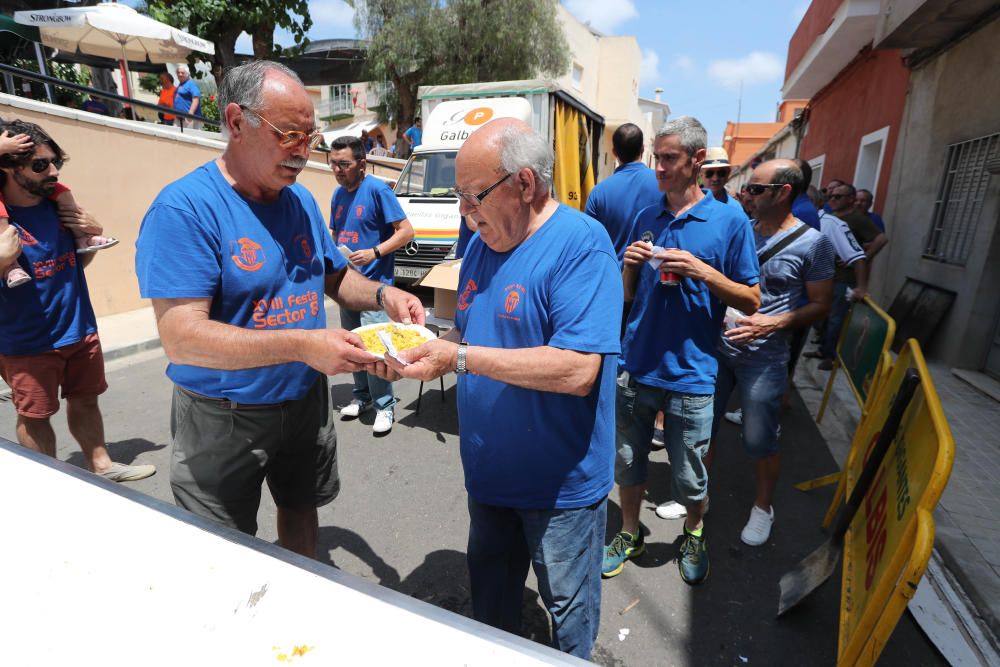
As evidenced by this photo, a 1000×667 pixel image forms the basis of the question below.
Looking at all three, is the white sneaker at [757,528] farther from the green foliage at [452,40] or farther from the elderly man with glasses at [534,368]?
the green foliage at [452,40]

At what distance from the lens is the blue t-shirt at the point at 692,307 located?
8.52ft

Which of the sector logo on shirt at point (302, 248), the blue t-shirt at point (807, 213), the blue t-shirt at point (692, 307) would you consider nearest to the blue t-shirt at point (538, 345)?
the sector logo on shirt at point (302, 248)

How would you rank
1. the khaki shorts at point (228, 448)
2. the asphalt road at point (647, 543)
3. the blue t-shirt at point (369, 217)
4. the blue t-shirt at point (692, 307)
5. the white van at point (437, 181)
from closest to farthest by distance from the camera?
the khaki shorts at point (228, 448), the asphalt road at point (647, 543), the blue t-shirt at point (692, 307), the blue t-shirt at point (369, 217), the white van at point (437, 181)

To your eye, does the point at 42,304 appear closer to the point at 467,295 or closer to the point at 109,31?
the point at 467,295

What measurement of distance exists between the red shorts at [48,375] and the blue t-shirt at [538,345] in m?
2.84

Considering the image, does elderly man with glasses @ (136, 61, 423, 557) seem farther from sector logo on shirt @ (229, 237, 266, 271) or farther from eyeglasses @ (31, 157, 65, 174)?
eyeglasses @ (31, 157, 65, 174)

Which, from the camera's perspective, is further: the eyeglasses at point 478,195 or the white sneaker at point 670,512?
the white sneaker at point 670,512

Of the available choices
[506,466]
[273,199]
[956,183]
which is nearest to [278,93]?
[273,199]

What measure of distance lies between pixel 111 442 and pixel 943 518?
596 centimetres

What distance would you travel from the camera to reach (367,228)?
15.1 ft

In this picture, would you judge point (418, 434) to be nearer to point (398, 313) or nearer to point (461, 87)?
point (398, 313)

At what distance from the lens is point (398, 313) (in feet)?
7.60

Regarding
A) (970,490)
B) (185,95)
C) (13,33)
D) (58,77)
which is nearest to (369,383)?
(970,490)

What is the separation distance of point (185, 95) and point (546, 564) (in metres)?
13.9
